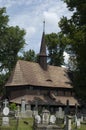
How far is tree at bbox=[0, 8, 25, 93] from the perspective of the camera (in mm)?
60900

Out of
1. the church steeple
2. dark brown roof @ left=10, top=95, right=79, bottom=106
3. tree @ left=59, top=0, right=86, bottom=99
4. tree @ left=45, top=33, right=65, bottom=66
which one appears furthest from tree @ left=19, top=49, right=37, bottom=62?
tree @ left=59, top=0, right=86, bottom=99

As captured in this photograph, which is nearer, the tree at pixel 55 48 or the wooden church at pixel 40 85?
the wooden church at pixel 40 85

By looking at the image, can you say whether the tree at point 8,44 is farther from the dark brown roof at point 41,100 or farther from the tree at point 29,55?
the dark brown roof at point 41,100

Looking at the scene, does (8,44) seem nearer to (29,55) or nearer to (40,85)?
(29,55)

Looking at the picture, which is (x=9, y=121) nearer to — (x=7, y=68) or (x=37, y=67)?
(x=37, y=67)

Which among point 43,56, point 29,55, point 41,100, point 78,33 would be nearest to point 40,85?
point 41,100

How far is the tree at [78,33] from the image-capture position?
32.8 meters

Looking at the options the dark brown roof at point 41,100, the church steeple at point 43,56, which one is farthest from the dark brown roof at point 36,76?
the dark brown roof at point 41,100

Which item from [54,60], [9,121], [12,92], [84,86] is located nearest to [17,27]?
[54,60]

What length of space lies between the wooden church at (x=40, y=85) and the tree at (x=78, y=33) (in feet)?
50.3

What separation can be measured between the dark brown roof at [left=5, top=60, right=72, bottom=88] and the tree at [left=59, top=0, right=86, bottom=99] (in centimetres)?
1843

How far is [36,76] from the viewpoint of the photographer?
55.8 meters

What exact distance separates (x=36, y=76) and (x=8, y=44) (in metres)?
9.60

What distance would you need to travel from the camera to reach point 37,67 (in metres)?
58.1
